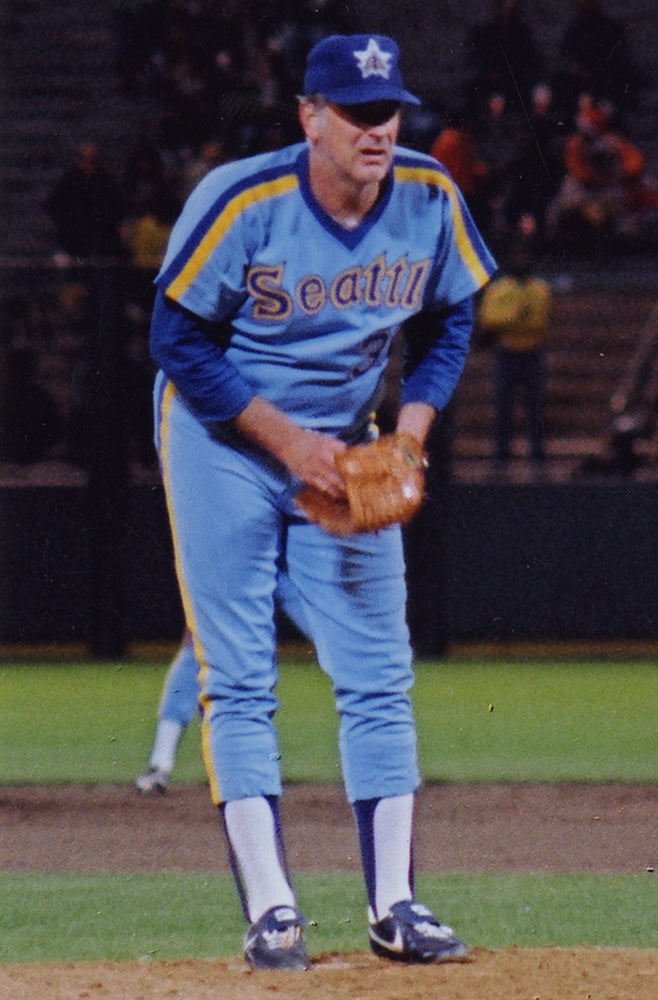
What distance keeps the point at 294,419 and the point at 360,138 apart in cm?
60

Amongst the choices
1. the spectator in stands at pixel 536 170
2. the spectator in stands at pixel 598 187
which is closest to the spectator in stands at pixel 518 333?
the spectator in stands at pixel 536 170

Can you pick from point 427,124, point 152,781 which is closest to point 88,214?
point 427,124

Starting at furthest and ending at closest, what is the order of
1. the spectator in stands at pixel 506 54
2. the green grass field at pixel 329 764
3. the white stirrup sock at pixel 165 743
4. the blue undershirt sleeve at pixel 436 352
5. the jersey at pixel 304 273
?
the spectator in stands at pixel 506 54 < the white stirrup sock at pixel 165 743 < the green grass field at pixel 329 764 < the blue undershirt sleeve at pixel 436 352 < the jersey at pixel 304 273

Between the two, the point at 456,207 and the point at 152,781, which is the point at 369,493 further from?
the point at 152,781

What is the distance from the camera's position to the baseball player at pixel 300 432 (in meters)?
3.81

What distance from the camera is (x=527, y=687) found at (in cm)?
1030

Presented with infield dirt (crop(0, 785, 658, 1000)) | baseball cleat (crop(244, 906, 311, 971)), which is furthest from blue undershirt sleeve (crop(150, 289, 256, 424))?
infield dirt (crop(0, 785, 658, 1000))

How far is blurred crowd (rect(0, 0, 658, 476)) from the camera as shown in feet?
47.8

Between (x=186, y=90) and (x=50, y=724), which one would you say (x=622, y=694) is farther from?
(x=186, y=90)

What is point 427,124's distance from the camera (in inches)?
587

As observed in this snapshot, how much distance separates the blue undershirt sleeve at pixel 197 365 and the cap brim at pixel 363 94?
52 centimetres

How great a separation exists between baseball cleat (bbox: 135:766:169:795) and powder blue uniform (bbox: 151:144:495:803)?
304 centimetres

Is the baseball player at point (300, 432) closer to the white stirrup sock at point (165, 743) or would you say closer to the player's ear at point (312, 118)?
the player's ear at point (312, 118)

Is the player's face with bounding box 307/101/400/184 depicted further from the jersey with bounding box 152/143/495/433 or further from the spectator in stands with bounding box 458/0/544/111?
the spectator in stands with bounding box 458/0/544/111
